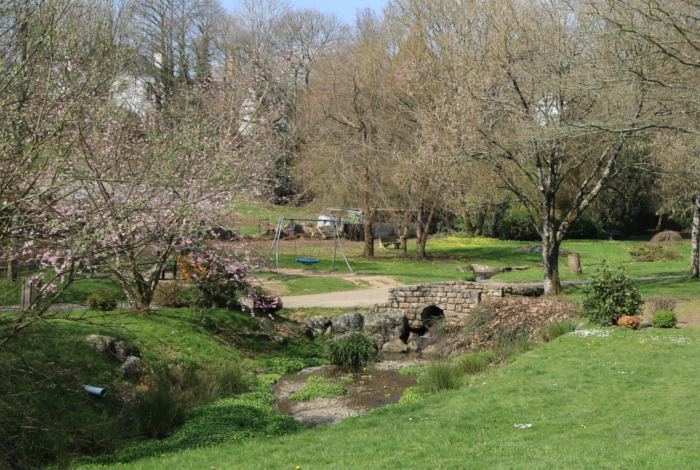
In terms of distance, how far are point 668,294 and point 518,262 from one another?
460 inches

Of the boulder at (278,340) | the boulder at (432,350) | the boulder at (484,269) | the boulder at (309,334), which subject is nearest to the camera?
the boulder at (278,340)

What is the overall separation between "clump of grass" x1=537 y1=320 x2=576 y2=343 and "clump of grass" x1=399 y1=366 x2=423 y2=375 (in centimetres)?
301

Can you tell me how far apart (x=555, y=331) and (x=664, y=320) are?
8.08 feet

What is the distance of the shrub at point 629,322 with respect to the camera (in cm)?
1350

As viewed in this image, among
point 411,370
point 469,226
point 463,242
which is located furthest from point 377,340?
point 469,226

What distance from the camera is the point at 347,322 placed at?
17094 mm

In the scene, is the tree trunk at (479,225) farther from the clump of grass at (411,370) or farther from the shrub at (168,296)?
the shrub at (168,296)

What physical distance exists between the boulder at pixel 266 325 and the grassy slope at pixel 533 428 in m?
6.43

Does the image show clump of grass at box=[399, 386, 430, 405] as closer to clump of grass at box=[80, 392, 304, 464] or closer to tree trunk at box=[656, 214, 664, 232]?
clump of grass at box=[80, 392, 304, 464]

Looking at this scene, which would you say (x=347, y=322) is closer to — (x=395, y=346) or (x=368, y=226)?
(x=395, y=346)

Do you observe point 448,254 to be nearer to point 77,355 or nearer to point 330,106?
point 330,106

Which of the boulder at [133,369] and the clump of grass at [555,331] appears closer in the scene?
the boulder at [133,369]

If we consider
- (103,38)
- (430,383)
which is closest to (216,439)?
(430,383)

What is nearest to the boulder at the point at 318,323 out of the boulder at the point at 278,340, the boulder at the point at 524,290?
the boulder at the point at 278,340
